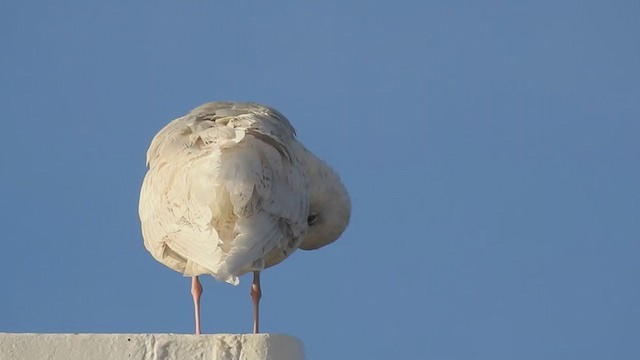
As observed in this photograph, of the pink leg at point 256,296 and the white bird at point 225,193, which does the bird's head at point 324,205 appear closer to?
the white bird at point 225,193

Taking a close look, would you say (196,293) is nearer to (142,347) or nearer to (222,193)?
(222,193)

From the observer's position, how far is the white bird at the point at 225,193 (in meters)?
8.79

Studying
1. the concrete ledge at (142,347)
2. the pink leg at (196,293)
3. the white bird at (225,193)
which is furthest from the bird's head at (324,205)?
the concrete ledge at (142,347)

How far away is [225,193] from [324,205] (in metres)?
3.00

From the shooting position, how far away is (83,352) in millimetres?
6133

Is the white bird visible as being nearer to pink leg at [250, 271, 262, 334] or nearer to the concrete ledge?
Result: pink leg at [250, 271, 262, 334]

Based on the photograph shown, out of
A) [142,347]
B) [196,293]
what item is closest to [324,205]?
[196,293]

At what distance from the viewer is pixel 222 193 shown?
347 inches

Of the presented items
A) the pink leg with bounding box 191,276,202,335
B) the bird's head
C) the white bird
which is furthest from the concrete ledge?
the bird's head

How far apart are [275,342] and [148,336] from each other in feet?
2.20

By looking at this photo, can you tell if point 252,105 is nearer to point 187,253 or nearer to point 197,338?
point 187,253

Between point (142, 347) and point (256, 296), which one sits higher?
point (256, 296)

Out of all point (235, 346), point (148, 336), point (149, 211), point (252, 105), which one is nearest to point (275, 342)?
point (235, 346)

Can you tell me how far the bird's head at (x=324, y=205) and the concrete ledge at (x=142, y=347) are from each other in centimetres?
473
